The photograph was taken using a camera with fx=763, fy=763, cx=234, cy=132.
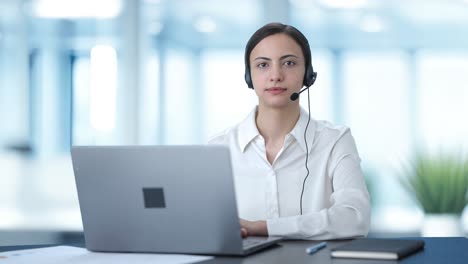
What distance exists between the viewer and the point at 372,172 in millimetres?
5152

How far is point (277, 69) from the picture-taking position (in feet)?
7.97

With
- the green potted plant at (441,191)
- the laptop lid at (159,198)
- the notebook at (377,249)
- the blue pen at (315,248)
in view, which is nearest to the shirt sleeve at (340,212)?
the blue pen at (315,248)

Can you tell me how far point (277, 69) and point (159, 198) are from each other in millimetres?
789

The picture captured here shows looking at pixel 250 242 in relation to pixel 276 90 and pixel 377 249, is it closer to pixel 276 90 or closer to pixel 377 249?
pixel 377 249

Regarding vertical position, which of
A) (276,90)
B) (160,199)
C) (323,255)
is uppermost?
(276,90)

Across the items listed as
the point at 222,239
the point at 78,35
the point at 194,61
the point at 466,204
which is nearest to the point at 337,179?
the point at 222,239

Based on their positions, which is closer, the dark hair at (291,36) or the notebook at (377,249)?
the notebook at (377,249)

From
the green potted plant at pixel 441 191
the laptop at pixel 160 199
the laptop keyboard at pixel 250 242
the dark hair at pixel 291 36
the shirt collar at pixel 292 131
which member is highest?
the dark hair at pixel 291 36

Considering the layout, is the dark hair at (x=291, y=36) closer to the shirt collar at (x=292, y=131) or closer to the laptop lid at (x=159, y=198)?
the shirt collar at (x=292, y=131)

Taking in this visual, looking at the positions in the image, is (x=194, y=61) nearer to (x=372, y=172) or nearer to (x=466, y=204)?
(x=372, y=172)

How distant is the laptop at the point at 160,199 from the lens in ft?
5.70

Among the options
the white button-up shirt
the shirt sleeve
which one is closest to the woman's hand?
the shirt sleeve

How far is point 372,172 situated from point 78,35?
89.9 inches

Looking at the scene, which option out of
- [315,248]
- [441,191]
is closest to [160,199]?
[315,248]
